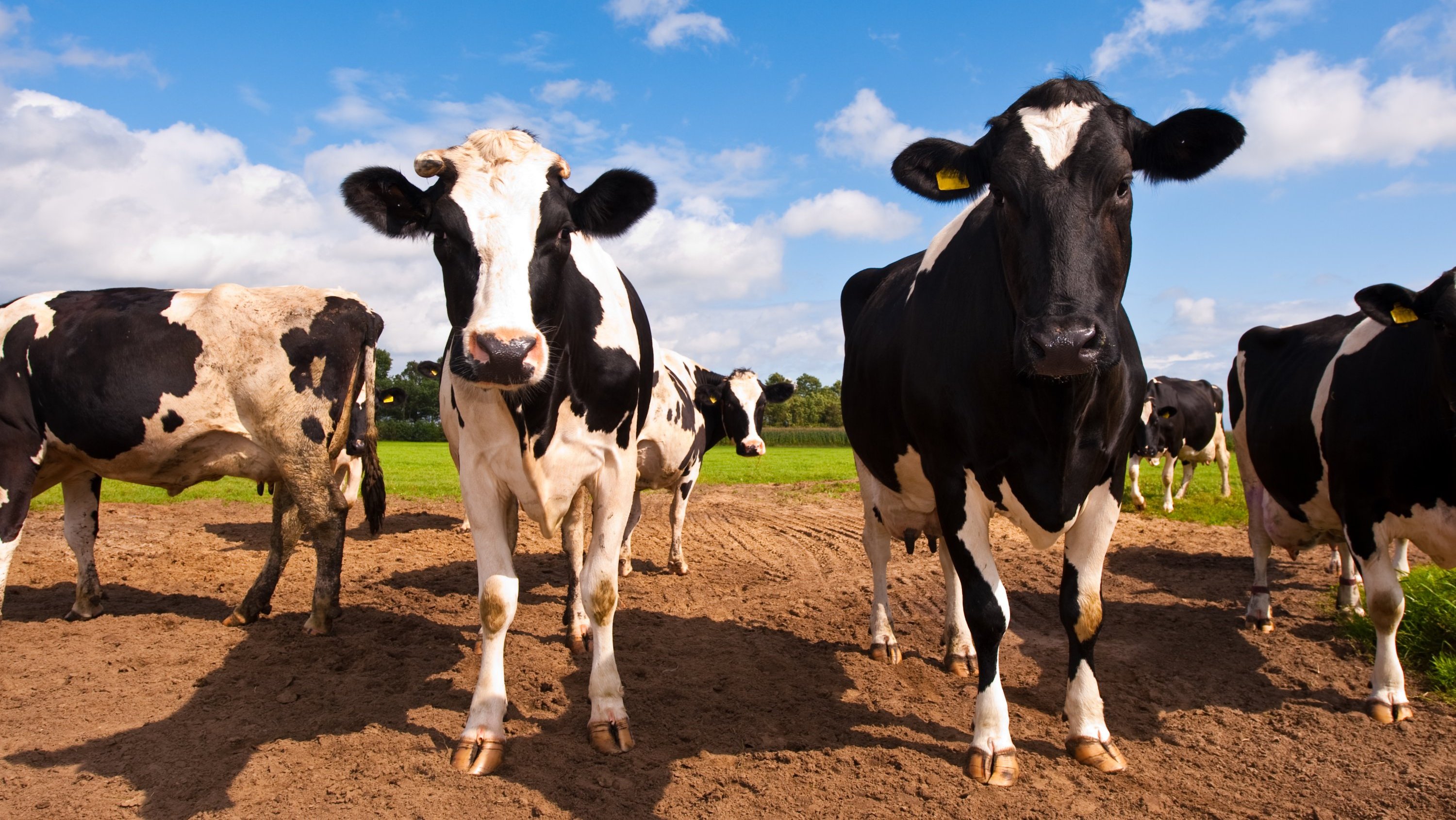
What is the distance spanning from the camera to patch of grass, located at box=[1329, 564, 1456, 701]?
16.2ft

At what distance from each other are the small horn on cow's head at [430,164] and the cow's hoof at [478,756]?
8.97ft

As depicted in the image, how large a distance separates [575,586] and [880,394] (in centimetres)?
291

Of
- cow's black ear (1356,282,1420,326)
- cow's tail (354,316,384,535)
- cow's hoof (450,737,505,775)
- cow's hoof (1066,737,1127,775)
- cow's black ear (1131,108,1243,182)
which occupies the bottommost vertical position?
cow's hoof (450,737,505,775)

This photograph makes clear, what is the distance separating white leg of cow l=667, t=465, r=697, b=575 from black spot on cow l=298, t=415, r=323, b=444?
4.03m

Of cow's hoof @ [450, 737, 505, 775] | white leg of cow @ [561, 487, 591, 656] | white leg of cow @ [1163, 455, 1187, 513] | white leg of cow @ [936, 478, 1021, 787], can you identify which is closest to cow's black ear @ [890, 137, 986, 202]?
white leg of cow @ [936, 478, 1021, 787]

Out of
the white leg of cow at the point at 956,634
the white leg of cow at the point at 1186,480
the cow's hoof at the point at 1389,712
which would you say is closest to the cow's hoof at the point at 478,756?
the white leg of cow at the point at 956,634

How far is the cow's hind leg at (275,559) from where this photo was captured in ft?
21.7

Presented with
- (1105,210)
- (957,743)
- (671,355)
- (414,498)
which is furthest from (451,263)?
(414,498)

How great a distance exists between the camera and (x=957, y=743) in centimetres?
412

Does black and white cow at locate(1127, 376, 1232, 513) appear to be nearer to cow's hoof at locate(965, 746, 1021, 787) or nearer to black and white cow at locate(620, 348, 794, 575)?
black and white cow at locate(620, 348, 794, 575)

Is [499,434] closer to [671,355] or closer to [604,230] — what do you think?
[604,230]

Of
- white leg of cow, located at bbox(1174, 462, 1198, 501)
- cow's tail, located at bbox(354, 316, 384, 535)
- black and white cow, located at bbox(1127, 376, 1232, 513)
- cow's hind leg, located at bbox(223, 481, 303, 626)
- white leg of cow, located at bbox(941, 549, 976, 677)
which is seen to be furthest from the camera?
white leg of cow, located at bbox(1174, 462, 1198, 501)

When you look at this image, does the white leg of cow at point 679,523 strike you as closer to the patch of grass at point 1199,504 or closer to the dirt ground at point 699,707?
the dirt ground at point 699,707

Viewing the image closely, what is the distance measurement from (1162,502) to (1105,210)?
13474 millimetres
